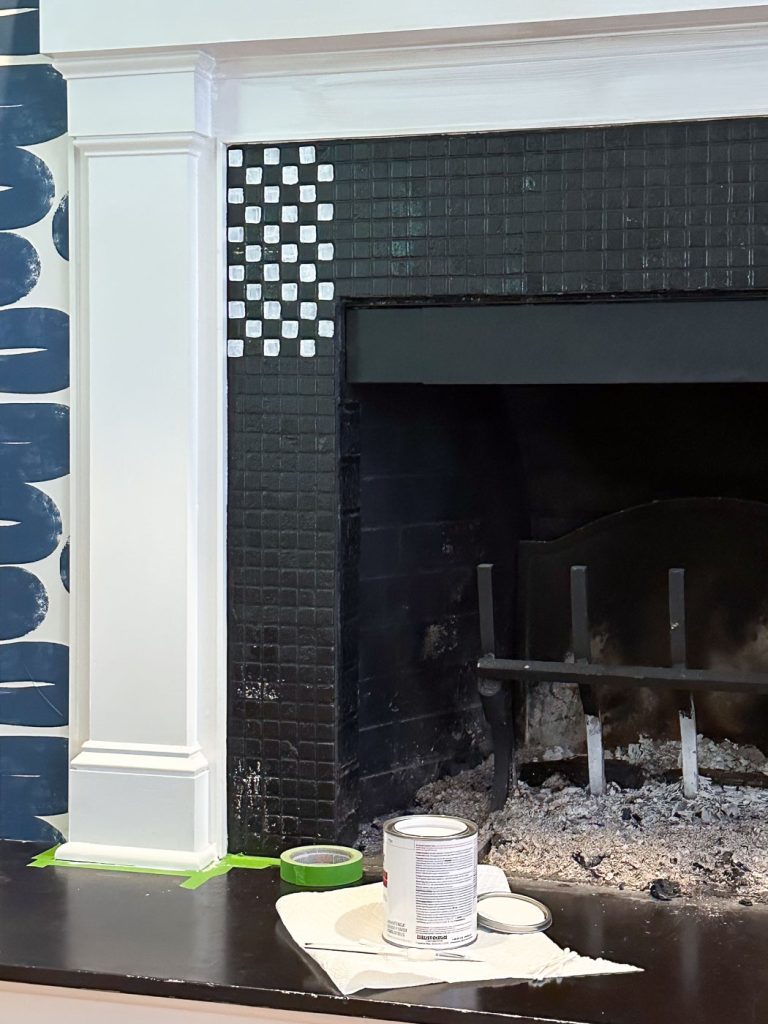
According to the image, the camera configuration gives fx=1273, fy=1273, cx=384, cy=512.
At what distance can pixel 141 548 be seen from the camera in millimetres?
1919

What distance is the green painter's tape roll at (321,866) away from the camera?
1.80m

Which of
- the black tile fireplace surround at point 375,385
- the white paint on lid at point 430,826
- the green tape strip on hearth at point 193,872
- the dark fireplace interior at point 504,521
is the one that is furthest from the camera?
the dark fireplace interior at point 504,521

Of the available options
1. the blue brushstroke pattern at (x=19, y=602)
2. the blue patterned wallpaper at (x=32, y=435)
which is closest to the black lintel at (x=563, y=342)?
the blue patterned wallpaper at (x=32, y=435)

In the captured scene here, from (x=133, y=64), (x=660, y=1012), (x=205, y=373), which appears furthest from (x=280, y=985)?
(x=133, y=64)

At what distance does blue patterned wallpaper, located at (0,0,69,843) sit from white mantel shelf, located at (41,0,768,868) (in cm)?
5

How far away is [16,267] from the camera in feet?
6.56

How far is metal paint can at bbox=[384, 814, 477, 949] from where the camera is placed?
153 centimetres

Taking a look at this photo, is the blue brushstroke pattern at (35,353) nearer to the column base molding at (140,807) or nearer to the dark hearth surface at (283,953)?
the column base molding at (140,807)

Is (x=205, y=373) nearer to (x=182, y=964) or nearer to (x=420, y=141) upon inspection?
(x=420, y=141)

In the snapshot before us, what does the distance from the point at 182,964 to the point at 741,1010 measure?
2.15 ft

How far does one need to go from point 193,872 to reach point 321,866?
0.70ft

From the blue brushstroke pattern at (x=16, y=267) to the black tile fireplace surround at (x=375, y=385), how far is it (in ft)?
1.08

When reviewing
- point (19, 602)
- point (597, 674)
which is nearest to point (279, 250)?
point (19, 602)

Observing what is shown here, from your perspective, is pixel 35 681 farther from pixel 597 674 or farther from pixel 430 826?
pixel 597 674
